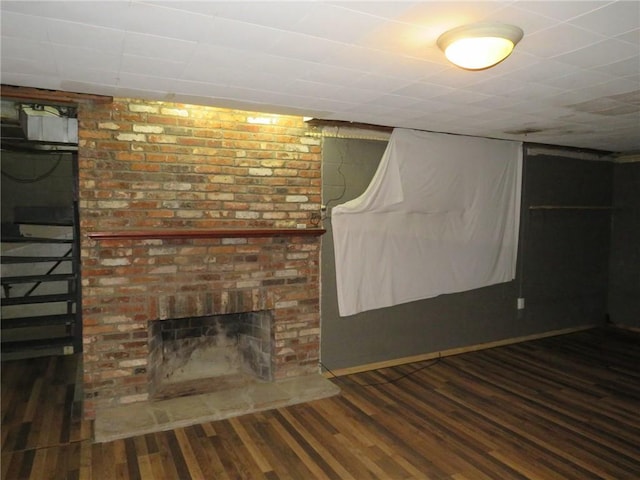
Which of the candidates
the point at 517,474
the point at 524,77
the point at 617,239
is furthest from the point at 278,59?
the point at 617,239

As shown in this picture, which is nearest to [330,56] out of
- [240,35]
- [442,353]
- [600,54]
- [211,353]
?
[240,35]

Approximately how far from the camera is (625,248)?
218 inches

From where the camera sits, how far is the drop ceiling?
168cm

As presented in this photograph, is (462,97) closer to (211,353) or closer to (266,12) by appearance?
(266,12)

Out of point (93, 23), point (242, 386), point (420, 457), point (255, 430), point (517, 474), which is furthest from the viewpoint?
point (242, 386)

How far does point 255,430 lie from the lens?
284 centimetres

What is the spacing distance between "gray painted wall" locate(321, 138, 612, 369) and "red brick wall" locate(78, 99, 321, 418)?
24 centimetres

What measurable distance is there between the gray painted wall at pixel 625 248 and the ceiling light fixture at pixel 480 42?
4783mm

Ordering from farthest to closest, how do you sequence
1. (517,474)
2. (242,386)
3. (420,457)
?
1. (242,386)
2. (420,457)
3. (517,474)

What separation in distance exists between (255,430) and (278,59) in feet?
7.62

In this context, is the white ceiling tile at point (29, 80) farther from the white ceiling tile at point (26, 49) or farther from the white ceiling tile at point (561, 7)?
the white ceiling tile at point (561, 7)

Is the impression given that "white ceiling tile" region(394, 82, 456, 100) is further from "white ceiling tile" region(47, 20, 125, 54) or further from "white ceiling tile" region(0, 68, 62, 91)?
"white ceiling tile" region(0, 68, 62, 91)

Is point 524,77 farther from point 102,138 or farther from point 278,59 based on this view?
point 102,138

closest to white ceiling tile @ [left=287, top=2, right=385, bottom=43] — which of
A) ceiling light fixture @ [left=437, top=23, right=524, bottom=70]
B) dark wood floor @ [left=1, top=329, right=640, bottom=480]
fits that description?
ceiling light fixture @ [left=437, top=23, right=524, bottom=70]
